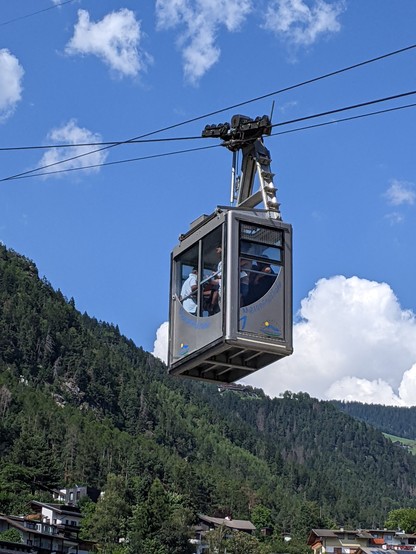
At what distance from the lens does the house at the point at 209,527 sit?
125 meters

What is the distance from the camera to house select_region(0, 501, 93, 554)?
96938 mm

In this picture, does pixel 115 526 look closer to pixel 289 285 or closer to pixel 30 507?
pixel 30 507

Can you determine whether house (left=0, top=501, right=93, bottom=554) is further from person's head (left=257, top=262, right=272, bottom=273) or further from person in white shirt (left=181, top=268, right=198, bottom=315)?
person's head (left=257, top=262, right=272, bottom=273)

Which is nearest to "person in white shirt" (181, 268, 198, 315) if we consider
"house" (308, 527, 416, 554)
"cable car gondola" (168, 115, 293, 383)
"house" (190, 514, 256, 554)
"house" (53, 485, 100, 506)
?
"cable car gondola" (168, 115, 293, 383)

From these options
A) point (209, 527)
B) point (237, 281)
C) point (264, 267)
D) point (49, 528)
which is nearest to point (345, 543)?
point (209, 527)

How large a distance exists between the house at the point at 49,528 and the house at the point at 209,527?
13.3m

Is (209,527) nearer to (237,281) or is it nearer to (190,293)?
(190,293)

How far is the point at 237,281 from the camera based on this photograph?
15.7 m

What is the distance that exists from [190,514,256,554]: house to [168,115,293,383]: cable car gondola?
350 ft

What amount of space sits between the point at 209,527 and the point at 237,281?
125m

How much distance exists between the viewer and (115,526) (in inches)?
4466

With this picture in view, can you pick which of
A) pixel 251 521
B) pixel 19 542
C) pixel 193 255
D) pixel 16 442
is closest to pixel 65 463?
pixel 16 442

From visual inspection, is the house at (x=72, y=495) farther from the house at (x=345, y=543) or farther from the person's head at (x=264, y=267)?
the person's head at (x=264, y=267)

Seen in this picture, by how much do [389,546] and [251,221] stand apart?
135m
